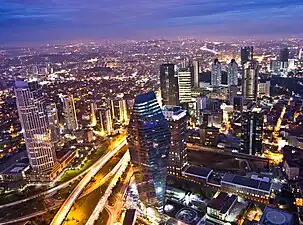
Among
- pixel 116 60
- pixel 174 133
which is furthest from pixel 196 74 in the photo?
pixel 174 133

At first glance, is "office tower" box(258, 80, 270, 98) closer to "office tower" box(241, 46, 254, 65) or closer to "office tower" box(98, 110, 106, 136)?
"office tower" box(241, 46, 254, 65)

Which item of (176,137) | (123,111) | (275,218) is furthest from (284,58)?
(275,218)

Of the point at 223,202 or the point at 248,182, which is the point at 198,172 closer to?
the point at 248,182

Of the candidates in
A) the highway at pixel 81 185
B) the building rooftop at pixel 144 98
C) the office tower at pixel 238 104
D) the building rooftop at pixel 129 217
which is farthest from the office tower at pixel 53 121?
the office tower at pixel 238 104

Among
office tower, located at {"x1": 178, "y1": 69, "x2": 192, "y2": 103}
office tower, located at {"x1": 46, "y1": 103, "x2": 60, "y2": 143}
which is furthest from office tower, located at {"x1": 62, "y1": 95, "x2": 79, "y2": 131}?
office tower, located at {"x1": 178, "y1": 69, "x2": 192, "y2": 103}

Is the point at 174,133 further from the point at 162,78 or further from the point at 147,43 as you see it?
the point at 162,78

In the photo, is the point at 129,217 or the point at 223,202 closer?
the point at 129,217
